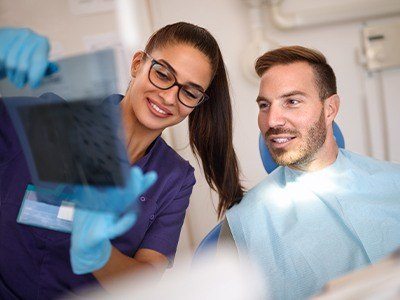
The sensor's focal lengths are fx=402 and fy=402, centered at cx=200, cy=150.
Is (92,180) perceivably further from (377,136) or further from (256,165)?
(377,136)

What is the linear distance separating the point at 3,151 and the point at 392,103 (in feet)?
4.12

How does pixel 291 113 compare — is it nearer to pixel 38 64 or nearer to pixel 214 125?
pixel 214 125

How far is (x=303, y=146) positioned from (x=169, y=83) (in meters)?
0.40

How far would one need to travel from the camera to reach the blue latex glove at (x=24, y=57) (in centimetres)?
58

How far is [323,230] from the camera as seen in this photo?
0.98 m

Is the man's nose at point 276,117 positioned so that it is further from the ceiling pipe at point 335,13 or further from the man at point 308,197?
the ceiling pipe at point 335,13

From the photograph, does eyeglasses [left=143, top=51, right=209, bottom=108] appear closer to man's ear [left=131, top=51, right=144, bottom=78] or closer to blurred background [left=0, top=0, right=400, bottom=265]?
man's ear [left=131, top=51, right=144, bottom=78]

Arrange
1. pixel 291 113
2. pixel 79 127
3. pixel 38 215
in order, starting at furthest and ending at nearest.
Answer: pixel 291 113 < pixel 38 215 < pixel 79 127

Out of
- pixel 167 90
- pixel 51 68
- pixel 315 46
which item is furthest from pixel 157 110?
pixel 315 46

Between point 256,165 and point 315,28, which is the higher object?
point 315,28

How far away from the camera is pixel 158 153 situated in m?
0.96

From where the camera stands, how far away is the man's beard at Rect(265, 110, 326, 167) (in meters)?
1.01

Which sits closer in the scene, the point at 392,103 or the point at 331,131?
the point at 331,131

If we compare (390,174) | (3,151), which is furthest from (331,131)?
(3,151)
